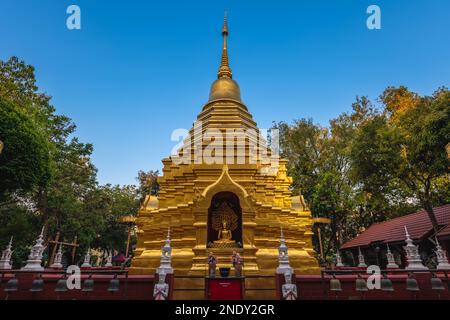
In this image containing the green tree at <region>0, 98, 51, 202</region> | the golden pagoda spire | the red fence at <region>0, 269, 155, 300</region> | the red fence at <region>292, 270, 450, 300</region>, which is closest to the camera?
the red fence at <region>0, 269, 155, 300</region>

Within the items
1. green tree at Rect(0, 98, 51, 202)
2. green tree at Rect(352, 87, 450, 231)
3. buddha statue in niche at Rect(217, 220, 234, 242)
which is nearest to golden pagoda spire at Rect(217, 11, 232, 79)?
green tree at Rect(352, 87, 450, 231)

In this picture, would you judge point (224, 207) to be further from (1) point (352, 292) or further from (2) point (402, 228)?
(2) point (402, 228)

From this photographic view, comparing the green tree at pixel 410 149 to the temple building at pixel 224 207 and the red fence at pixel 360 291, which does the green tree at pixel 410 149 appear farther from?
the red fence at pixel 360 291

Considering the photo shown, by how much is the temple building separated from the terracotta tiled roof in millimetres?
7118

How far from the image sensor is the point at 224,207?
12430 millimetres

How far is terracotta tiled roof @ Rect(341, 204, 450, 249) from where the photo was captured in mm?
16375

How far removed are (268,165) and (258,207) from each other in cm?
287

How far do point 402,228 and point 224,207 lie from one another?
12996mm

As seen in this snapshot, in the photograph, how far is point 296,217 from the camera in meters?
14.1

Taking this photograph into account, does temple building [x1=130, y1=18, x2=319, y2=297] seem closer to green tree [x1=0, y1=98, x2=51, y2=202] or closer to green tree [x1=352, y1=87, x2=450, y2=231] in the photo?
green tree [x1=352, y1=87, x2=450, y2=231]

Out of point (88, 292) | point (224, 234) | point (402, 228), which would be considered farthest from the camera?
point (402, 228)

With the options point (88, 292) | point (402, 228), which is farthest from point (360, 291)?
point (402, 228)

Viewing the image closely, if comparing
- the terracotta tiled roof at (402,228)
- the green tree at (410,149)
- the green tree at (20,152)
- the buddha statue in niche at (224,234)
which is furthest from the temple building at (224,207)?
the green tree at (20,152)

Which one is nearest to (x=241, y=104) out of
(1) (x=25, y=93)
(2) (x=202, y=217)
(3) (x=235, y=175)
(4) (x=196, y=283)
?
(3) (x=235, y=175)
